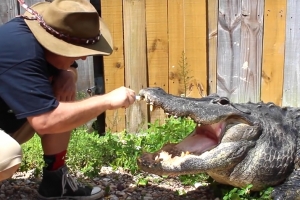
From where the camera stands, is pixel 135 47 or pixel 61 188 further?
pixel 135 47

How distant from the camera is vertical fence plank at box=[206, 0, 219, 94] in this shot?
4762mm

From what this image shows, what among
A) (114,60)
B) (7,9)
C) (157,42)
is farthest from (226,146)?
(7,9)

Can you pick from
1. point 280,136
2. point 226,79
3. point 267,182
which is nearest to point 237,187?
point 267,182

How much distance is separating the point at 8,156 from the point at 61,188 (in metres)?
0.79

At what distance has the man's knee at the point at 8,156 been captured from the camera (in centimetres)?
289

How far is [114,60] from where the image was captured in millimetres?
4891

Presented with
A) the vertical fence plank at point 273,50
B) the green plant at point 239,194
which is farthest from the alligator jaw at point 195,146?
the vertical fence plank at point 273,50

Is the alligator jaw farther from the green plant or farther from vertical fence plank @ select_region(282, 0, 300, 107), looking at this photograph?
vertical fence plank @ select_region(282, 0, 300, 107)

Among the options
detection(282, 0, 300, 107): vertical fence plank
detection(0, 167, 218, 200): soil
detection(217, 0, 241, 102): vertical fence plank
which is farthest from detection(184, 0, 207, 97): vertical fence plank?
detection(0, 167, 218, 200): soil

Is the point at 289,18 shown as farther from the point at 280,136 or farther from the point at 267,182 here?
the point at 267,182

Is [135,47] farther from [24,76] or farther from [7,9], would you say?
[24,76]

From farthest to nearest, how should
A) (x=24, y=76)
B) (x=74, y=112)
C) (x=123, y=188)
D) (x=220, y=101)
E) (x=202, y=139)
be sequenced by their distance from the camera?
(x=123, y=188), (x=202, y=139), (x=220, y=101), (x=74, y=112), (x=24, y=76)

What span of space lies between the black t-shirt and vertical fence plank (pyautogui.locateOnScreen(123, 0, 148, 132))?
196 centimetres

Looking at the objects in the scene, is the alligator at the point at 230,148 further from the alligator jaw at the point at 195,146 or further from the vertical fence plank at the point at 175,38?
the vertical fence plank at the point at 175,38
